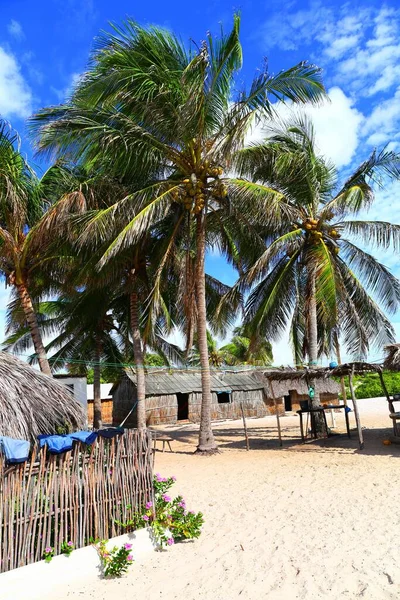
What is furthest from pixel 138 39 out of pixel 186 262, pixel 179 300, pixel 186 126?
pixel 179 300

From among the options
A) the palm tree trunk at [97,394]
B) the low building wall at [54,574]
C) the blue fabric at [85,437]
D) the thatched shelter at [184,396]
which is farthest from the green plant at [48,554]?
the thatched shelter at [184,396]

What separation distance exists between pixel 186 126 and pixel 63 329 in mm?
11057

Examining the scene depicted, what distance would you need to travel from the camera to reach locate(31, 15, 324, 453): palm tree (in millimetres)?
10547

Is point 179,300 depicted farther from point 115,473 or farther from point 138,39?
point 115,473

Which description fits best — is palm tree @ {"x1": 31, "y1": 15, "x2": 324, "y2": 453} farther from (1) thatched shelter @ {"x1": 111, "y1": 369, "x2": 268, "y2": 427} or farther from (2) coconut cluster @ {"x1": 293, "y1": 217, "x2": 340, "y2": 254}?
(1) thatched shelter @ {"x1": 111, "y1": 369, "x2": 268, "y2": 427}

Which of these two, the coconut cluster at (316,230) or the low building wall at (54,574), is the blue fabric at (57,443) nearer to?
the low building wall at (54,574)

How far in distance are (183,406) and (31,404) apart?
56.8 feet

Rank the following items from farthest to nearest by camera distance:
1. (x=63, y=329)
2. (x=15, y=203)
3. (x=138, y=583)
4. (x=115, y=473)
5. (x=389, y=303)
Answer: (x=63, y=329), (x=389, y=303), (x=15, y=203), (x=115, y=473), (x=138, y=583)

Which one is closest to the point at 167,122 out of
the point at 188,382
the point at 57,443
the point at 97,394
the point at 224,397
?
the point at 57,443

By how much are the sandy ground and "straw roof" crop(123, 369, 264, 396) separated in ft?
35.4

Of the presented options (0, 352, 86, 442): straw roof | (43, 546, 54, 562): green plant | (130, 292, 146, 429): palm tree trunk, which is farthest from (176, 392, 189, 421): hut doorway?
(43, 546, 54, 562): green plant

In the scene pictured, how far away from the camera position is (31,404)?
6.19 metres

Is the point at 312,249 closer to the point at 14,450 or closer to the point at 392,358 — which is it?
the point at 392,358

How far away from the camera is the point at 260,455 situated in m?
11.7
